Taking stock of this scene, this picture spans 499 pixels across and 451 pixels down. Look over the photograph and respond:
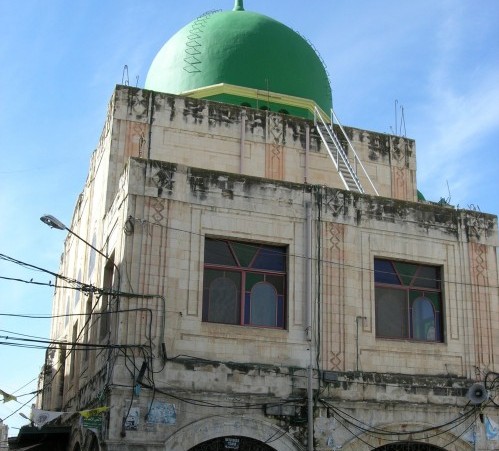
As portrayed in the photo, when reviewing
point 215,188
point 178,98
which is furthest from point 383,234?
point 178,98

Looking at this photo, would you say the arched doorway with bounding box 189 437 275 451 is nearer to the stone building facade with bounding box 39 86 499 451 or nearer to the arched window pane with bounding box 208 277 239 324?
the stone building facade with bounding box 39 86 499 451

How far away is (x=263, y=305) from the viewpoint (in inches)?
727

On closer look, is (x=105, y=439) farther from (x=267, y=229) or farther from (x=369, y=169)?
(x=369, y=169)

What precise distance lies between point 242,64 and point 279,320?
10.5 m

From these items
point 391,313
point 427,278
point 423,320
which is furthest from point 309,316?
point 427,278

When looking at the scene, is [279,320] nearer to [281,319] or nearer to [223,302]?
[281,319]

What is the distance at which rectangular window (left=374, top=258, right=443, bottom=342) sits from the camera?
19.4 metres

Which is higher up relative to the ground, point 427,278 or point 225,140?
point 225,140

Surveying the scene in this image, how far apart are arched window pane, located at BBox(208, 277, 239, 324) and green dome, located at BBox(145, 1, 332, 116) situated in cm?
889

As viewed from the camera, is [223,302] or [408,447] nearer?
[223,302]

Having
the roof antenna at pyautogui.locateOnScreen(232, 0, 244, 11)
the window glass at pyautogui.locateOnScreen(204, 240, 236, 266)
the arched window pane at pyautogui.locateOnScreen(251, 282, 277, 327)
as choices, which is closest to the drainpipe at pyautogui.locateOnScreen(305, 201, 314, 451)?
the arched window pane at pyautogui.locateOnScreen(251, 282, 277, 327)

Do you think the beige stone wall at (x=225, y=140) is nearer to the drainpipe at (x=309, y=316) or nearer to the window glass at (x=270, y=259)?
the drainpipe at (x=309, y=316)

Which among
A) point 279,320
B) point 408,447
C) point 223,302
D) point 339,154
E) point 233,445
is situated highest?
point 339,154

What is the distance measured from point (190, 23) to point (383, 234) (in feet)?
38.7
